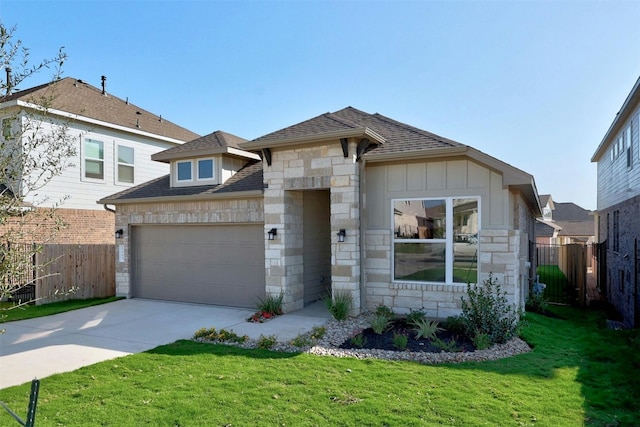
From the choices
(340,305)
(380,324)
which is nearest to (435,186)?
(380,324)

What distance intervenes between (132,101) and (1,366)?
1567 cm

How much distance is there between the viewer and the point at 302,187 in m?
9.34

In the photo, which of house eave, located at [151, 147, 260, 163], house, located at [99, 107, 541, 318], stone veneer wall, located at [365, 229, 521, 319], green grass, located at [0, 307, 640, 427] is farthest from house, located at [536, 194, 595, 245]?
green grass, located at [0, 307, 640, 427]

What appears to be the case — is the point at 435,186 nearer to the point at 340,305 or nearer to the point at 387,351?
the point at 340,305

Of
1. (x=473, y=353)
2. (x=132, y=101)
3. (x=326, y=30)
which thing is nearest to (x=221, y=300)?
(x=473, y=353)

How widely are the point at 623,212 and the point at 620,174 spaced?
5.39 ft

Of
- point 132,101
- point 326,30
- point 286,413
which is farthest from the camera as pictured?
point 132,101

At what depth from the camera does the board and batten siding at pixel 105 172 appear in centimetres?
1404

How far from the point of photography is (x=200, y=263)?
11.4 metres

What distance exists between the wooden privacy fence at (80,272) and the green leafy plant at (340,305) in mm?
8203

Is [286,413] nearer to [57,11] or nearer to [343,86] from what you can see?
[57,11]

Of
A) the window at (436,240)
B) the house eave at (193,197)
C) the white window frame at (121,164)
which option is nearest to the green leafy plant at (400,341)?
the window at (436,240)

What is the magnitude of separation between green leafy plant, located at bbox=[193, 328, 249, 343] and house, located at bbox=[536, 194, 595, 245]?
2805 cm

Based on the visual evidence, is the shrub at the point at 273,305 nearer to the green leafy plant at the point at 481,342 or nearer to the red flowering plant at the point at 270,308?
the red flowering plant at the point at 270,308
